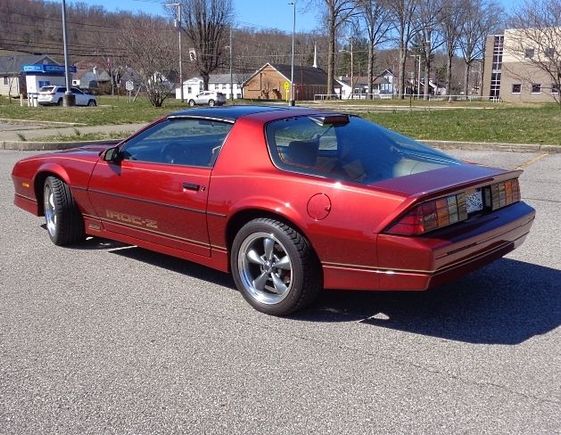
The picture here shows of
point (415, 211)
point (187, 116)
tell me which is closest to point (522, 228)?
point (415, 211)

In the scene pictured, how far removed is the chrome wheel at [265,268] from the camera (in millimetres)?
3943

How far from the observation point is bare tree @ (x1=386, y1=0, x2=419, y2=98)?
A: 68.4 metres

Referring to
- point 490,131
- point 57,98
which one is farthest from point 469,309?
point 57,98

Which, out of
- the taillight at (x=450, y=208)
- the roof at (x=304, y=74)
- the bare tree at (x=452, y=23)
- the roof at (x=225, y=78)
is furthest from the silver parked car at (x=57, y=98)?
the roof at (x=225, y=78)

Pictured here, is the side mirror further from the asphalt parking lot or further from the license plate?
the license plate

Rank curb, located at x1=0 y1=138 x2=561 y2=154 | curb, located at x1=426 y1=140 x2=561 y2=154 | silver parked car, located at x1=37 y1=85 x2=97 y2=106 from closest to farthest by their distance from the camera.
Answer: curb, located at x1=426 y1=140 x2=561 y2=154
curb, located at x1=0 y1=138 x2=561 y2=154
silver parked car, located at x1=37 y1=85 x2=97 y2=106

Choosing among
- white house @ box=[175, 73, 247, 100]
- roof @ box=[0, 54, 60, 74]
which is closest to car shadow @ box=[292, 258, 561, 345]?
white house @ box=[175, 73, 247, 100]

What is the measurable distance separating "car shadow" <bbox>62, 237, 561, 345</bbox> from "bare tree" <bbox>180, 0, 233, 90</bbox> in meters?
72.1

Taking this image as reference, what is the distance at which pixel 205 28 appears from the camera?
2945 inches

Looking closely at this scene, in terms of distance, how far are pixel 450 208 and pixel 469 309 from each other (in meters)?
0.88

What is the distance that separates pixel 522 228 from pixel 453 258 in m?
0.92

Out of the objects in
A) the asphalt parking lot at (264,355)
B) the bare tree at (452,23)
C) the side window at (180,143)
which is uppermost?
the bare tree at (452,23)

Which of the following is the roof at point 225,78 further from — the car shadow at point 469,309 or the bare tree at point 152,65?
the car shadow at point 469,309

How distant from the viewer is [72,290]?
451 cm
